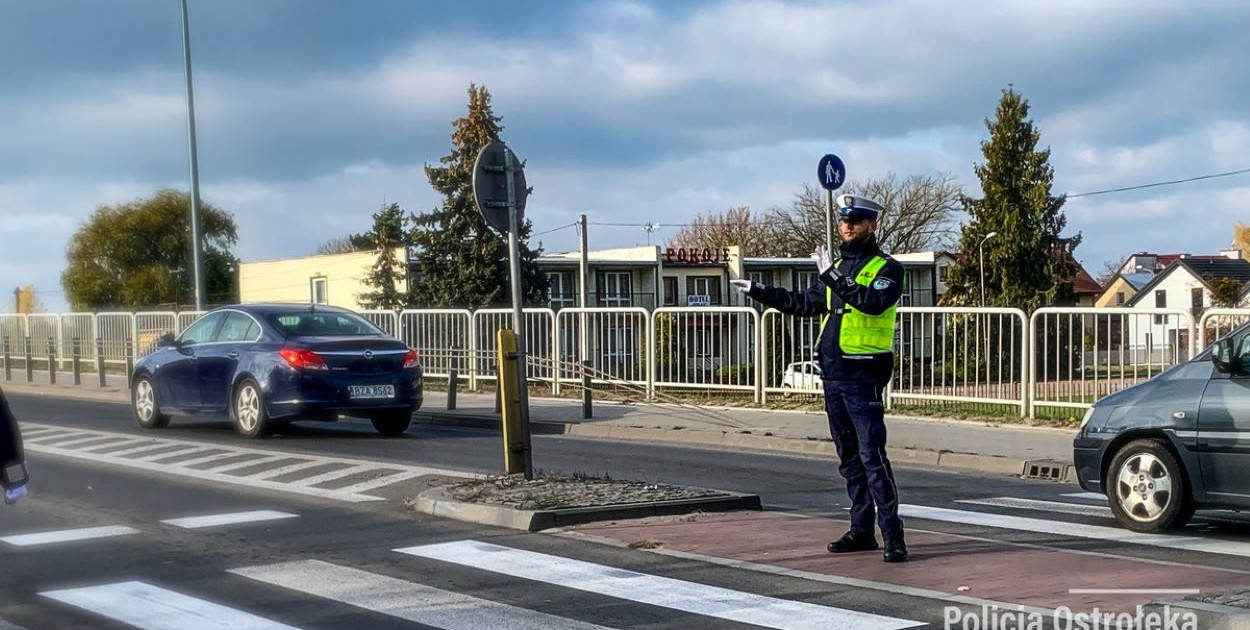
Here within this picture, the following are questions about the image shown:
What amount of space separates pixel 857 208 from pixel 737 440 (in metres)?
8.19

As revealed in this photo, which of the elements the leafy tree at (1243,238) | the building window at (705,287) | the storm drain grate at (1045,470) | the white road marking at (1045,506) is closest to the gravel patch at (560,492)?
the white road marking at (1045,506)

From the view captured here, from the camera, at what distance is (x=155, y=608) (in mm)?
6520

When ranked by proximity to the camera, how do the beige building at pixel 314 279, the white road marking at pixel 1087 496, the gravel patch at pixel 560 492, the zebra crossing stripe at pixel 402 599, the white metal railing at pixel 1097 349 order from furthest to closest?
1. the beige building at pixel 314 279
2. the white metal railing at pixel 1097 349
3. the white road marking at pixel 1087 496
4. the gravel patch at pixel 560 492
5. the zebra crossing stripe at pixel 402 599

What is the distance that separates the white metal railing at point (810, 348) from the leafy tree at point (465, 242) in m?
21.4

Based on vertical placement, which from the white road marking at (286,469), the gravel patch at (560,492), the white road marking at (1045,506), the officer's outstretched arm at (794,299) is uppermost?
the officer's outstretched arm at (794,299)

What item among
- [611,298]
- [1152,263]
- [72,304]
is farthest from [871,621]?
[1152,263]

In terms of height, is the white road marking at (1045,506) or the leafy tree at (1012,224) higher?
the leafy tree at (1012,224)

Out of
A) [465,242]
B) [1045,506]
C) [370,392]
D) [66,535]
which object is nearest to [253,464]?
[370,392]

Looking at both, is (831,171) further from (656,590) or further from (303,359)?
(656,590)

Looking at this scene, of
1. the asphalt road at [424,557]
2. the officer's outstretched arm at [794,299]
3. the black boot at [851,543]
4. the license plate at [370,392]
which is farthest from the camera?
the license plate at [370,392]

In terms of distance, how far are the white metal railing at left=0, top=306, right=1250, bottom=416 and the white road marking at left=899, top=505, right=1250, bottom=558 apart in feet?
18.8

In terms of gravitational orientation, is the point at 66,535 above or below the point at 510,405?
below

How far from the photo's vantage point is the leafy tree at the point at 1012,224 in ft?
168

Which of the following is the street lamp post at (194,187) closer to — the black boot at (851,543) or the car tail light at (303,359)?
the car tail light at (303,359)
